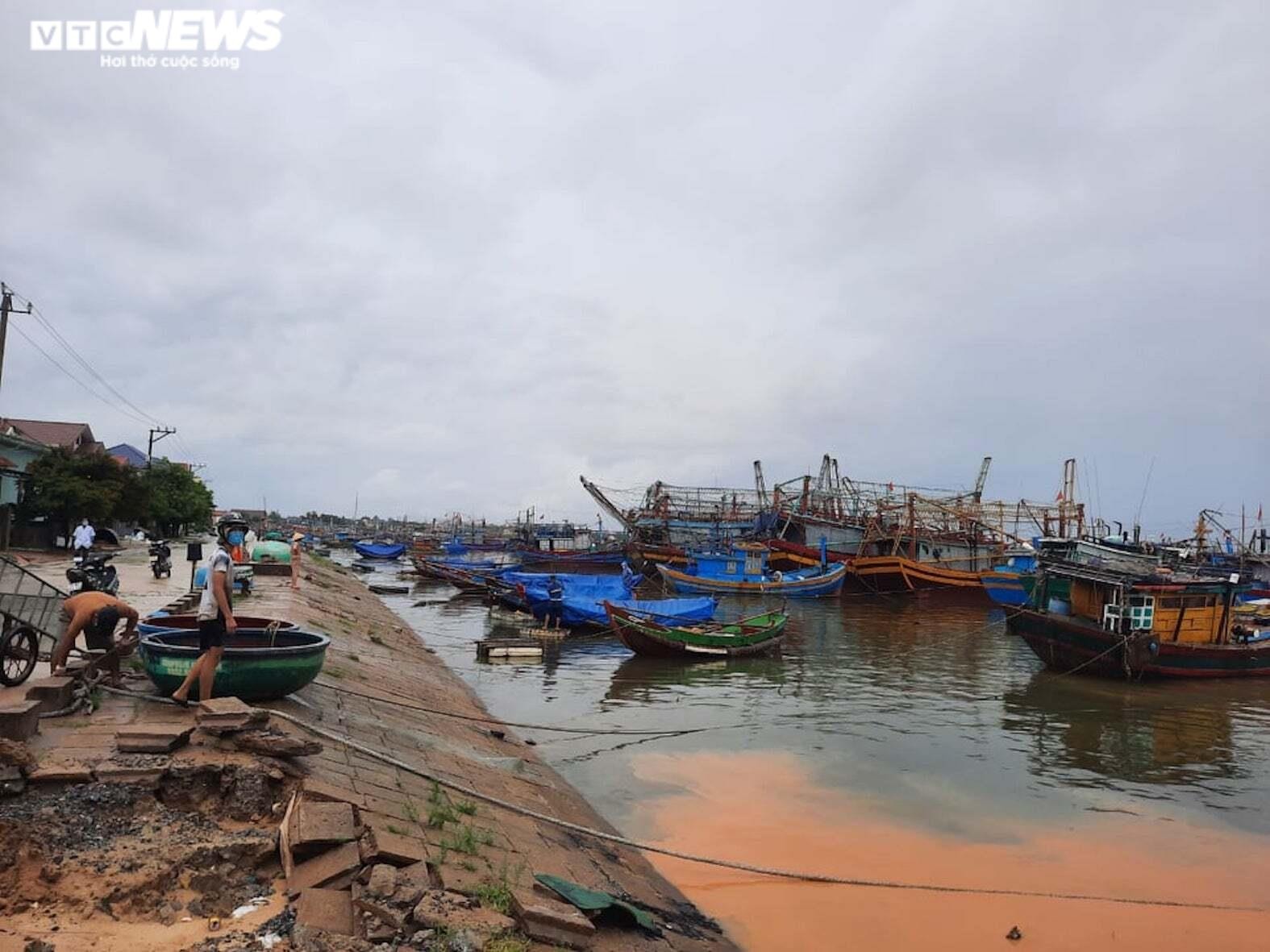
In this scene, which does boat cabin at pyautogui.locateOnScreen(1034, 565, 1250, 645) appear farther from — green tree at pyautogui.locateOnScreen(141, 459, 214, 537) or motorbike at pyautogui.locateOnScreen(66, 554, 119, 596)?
green tree at pyautogui.locateOnScreen(141, 459, 214, 537)

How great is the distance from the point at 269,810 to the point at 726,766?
8.82m

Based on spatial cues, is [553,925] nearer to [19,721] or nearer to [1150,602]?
[19,721]

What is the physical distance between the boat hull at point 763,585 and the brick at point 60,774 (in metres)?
42.0

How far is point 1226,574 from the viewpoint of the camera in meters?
24.1

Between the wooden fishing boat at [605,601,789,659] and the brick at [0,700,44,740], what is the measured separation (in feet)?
55.2

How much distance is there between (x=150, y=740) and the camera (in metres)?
6.54

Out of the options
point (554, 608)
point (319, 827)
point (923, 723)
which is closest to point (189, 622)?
point (319, 827)

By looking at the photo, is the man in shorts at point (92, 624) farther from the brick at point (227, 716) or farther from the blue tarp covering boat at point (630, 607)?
the blue tarp covering boat at point (630, 607)

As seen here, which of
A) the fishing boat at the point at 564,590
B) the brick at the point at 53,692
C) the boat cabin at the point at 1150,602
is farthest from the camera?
the fishing boat at the point at 564,590

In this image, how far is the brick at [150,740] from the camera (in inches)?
255

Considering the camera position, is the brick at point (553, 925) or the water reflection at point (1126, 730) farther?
the water reflection at point (1126, 730)

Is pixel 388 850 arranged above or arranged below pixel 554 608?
above

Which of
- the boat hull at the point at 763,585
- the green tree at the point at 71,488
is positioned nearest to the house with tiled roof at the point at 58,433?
the green tree at the point at 71,488

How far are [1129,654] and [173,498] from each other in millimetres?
50041
